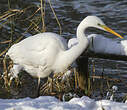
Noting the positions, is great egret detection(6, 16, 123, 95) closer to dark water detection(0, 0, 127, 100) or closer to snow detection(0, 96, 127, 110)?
snow detection(0, 96, 127, 110)

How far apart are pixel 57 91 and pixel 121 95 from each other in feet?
3.11

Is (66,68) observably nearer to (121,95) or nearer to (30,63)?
(30,63)

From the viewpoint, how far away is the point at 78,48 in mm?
4453

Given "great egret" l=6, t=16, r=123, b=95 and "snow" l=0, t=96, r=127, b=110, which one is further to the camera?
"great egret" l=6, t=16, r=123, b=95

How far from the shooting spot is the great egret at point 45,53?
4.60 metres

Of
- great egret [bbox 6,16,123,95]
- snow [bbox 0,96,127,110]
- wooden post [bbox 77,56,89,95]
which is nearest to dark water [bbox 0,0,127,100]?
wooden post [bbox 77,56,89,95]

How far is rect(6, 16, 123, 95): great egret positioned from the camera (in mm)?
4598

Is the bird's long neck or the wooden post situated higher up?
the bird's long neck

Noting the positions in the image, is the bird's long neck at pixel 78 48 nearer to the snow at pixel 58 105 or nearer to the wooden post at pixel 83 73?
the wooden post at pixel 83 73

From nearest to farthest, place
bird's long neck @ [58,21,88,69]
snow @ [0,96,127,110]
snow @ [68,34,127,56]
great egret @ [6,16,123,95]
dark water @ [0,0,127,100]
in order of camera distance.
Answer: snow @ [0,96,127,110] → snow @ [68,34,127,56] → bird's long neck @ [58,21,88,69] → great egret @ [6,16,123,95] → dark water @ [0,0,127,100]

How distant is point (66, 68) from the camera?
4.82 m

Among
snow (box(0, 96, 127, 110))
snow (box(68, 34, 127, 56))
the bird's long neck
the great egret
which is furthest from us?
the great egret

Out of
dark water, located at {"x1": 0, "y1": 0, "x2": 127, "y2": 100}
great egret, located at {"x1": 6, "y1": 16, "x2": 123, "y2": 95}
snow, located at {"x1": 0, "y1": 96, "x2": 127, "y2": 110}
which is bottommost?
snow, located at {"x1": 0, "y1": 96, "x2": 127, "y2": 110}

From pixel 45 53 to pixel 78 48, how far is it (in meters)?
0.55
